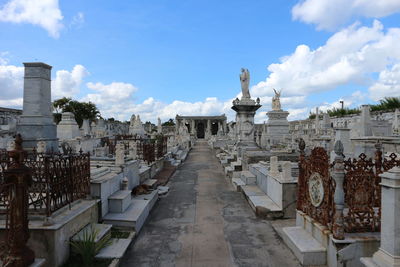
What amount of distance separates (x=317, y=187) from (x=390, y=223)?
1676mm

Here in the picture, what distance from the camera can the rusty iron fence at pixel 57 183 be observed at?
4.77m

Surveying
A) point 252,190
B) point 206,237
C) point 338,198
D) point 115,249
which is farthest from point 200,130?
point 338,198

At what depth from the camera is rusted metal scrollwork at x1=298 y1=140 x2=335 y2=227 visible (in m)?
4.70

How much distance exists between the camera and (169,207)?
28.2 feet

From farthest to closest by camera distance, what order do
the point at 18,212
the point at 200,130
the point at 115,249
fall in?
the point at 200,130 → the point at 115,249 → the point at 18,212

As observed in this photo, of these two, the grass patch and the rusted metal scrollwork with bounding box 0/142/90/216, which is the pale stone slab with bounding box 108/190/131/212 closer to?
the rusted metal scrollwork with bounding box 0/142/90/216

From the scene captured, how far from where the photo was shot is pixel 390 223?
3465 mm

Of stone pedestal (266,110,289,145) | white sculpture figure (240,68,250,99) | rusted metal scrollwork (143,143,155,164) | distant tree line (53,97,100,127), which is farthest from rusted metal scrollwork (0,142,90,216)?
distant tree line (53,97,100,127)

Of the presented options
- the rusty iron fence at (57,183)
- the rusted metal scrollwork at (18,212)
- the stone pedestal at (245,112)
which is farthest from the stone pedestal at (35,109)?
the stone pedestal at (245,112)

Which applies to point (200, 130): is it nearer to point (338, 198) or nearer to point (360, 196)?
point (360, 196)

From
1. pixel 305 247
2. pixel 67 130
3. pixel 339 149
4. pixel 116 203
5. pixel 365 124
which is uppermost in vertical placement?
pixel 365 124

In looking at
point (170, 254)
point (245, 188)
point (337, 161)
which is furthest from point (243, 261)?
point (245, 188)

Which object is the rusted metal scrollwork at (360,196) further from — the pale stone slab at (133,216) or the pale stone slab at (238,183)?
the pale stone slab at (238,183)

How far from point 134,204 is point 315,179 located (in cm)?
450
